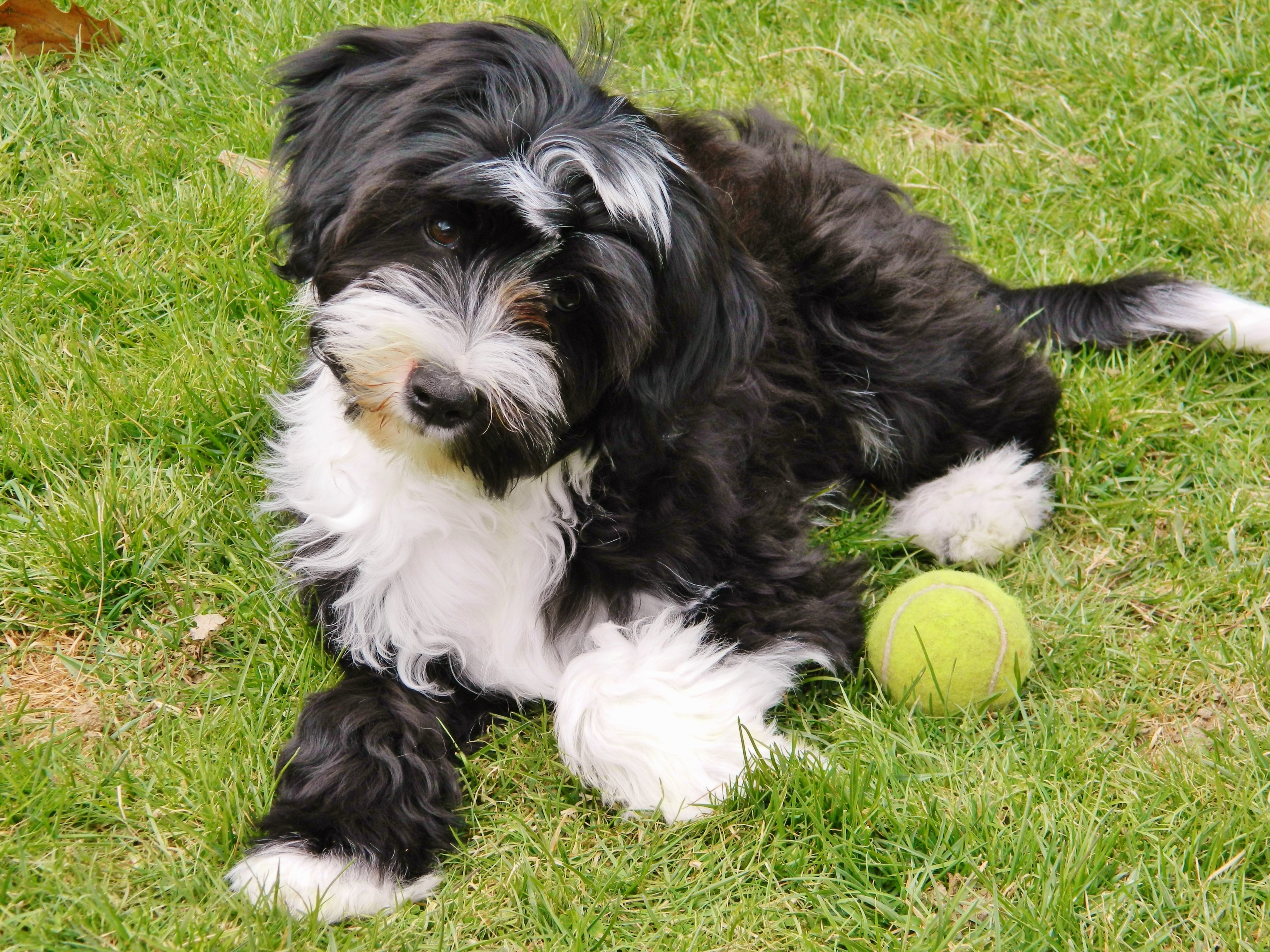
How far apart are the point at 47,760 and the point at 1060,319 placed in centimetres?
297

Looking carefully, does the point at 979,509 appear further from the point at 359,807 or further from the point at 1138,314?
the point at 359,807

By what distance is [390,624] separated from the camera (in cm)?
274

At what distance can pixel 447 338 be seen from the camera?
2.30 metres

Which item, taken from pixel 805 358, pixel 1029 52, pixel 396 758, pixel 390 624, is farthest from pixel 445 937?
pixel 1029 52

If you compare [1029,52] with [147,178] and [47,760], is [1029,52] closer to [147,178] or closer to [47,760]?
[147,178]

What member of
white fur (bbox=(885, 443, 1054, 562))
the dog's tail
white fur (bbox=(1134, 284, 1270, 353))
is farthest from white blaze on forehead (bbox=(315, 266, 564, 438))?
white fur (bbox=(1134, 284, 1270, 353))

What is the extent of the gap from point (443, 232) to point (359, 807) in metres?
1.10

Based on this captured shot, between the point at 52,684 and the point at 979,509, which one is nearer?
the point at 52,684

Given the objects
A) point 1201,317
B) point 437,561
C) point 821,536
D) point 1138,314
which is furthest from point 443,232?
point 1201,317

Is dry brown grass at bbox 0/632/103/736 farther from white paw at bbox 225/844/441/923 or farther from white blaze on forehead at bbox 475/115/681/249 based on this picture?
white blaze on forehead at bbox 475/115/681/249

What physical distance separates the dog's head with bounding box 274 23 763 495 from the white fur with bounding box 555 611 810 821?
1.56ft

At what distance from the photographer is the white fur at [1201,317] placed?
3.84 meters

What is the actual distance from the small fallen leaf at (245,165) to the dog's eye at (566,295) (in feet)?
6.53

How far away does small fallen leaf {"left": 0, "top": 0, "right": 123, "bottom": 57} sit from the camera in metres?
4.32
